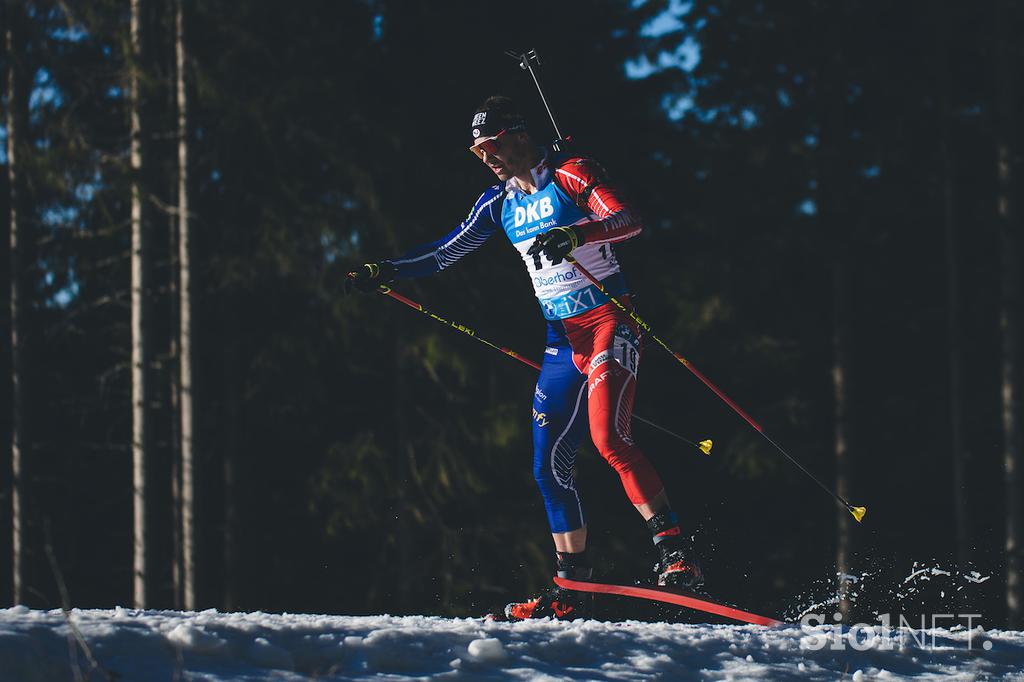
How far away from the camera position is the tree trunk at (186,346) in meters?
13.0

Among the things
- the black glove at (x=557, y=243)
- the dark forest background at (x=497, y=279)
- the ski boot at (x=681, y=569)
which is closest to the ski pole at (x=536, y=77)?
the black glove at (x=557, y=243)

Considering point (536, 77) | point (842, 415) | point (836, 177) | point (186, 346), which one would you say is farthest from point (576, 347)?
point (836, 177)

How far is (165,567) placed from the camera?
19.2 m

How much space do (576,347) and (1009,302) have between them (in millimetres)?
9331

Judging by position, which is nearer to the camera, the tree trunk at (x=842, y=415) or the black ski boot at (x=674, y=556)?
the black ski boot at (x=674, y=556)

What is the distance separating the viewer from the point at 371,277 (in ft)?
21.0

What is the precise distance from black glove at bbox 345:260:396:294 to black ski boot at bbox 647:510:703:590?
1.89 m

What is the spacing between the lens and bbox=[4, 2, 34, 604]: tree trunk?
1454cm

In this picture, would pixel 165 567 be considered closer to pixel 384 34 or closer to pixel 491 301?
pixel 491 301

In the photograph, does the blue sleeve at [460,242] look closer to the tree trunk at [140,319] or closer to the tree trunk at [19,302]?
the tree trunk at [140,319]

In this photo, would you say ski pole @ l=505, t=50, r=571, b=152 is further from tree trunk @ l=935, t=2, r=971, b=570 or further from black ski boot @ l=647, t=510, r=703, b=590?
tree trunk @ l=935, t=2, r=971, b=570

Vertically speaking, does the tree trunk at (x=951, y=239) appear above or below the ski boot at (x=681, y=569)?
above

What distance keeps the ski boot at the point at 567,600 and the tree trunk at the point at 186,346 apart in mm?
7724

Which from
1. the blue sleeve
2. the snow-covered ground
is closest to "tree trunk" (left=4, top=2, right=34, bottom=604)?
the blue sleeve
